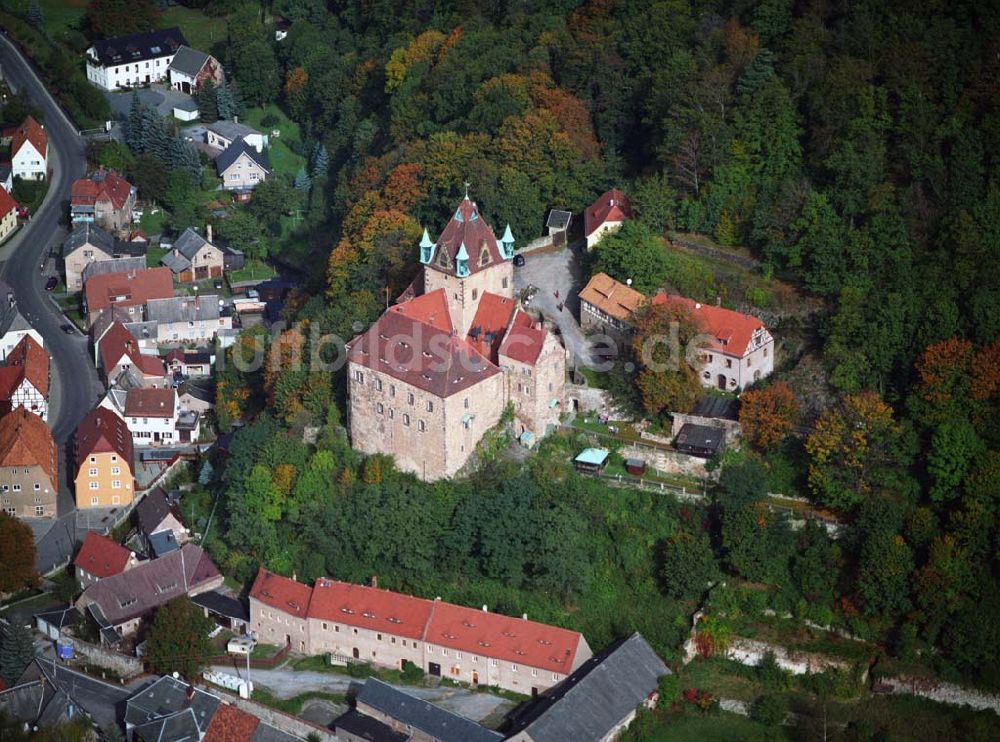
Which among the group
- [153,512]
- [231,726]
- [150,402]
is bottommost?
[231,726]

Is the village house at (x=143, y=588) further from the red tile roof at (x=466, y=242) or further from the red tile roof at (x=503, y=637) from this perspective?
the red tile roof at (x=466, y=242)

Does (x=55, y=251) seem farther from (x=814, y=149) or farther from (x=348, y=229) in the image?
(x=814, y=149)

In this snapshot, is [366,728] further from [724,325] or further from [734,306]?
[734,306]

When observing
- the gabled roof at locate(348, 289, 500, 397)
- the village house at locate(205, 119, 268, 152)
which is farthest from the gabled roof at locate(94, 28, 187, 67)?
the gabled roof at locate(348, 289, 500, 397)

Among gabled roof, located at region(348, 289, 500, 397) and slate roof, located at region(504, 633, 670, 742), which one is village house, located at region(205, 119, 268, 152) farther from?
slate roof, located at region(504, 633, 670, 742)

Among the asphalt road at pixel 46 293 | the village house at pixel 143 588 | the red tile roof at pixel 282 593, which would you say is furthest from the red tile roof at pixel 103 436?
the red tile roof at pixel 282 593

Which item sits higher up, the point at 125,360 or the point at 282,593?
the point at 125,360

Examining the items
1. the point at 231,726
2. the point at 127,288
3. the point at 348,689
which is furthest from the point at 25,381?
the point at 231,726
